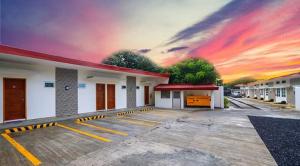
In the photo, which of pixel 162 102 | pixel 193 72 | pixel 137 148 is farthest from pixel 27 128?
pixel 193 72

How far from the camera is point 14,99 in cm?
751

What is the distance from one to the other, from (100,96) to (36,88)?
4.17 metres

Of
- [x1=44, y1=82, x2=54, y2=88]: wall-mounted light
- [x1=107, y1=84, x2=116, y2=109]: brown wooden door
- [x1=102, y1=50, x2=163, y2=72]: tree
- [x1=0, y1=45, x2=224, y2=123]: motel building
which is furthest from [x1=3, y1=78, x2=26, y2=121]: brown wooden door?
[x1=102, y1=50, x2=163, y2=72]: tree

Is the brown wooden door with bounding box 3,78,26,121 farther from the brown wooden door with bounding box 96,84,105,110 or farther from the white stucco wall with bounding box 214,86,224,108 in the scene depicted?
the white stucco wall with bounding box 214,86,224,108

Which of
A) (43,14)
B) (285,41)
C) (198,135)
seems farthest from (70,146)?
(285,41)

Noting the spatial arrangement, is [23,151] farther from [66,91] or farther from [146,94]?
[146,94]

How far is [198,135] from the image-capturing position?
559 centimetres

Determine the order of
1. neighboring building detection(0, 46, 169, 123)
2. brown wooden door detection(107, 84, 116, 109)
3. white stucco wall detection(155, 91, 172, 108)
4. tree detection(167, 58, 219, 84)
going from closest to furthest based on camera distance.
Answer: neighboring building detection(0, 46, 169, 123) → brown wooden door detection(107, 84, 116, 109) → white stucco wall detection(155, 91, 172, 108) → tree detection(167, 58, 219, 84)

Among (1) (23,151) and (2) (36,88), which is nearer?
(1) (23,151)

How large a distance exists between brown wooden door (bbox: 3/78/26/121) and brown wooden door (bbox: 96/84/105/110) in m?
4.33

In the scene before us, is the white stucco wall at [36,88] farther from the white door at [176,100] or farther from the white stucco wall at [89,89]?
the white door at [176,100]

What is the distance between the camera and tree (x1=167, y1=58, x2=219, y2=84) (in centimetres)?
1738

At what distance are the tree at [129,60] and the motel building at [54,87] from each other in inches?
644

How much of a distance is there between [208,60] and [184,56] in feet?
11.3
